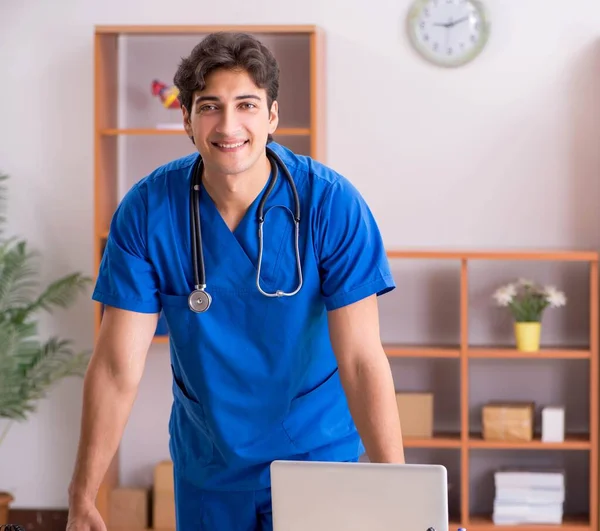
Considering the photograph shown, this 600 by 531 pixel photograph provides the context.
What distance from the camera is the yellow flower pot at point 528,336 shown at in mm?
3646

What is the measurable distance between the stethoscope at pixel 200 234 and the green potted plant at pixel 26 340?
2.05 meters

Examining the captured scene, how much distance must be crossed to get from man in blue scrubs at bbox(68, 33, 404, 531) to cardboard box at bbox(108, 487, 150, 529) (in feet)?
6.75

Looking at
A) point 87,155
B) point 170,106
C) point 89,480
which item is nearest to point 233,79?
point 89,480

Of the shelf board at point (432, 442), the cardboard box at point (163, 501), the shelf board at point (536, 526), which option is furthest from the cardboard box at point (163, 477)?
the shelf board at point (536, 526)

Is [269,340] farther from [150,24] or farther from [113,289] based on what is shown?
[150,24]

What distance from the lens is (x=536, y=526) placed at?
12.0 feet

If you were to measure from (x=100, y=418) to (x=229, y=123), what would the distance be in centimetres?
55

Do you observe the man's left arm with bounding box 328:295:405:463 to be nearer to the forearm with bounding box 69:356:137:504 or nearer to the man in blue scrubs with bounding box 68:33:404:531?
the man in blue scrubs with bounding box 68:33:404:531

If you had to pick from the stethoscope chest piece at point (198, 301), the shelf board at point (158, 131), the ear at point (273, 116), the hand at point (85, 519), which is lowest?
the hand at point (85, 519)

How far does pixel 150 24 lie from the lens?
3.95 m

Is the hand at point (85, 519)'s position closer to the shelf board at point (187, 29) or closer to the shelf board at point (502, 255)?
the shelf board at point (502, 255)

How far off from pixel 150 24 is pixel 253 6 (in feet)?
1.36

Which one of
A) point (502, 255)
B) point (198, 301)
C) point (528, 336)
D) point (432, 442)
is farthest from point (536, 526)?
point (198, 301)

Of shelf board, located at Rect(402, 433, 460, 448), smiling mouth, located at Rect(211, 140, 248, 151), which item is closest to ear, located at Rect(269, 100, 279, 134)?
smiling mouth, located at Rect(211, 140, 248, 151)
